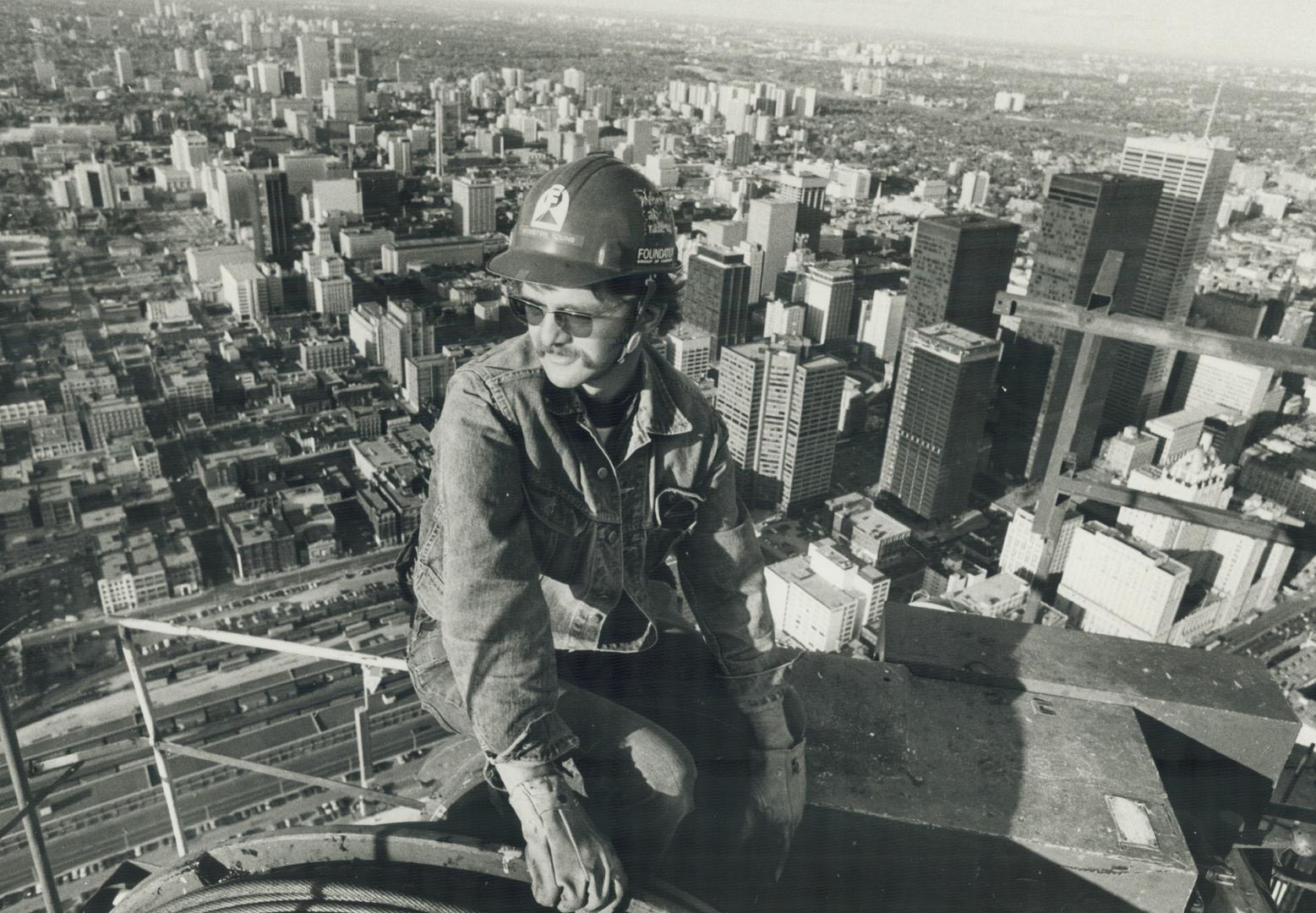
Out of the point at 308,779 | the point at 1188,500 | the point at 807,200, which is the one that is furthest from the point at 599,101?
the point at 308,779

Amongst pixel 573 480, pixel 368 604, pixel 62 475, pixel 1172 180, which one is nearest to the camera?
pixel 573 480

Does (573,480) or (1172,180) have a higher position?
(573,480)

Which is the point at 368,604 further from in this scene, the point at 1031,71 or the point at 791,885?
the point at 1031,71

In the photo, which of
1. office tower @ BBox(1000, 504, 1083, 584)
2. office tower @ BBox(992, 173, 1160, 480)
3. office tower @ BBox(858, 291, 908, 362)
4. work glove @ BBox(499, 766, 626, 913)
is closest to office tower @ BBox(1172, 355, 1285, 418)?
office tower @ BBox(992, 173, 1160, 480)

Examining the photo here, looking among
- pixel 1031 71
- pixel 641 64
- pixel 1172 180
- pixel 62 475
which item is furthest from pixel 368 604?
pixel 1031 71

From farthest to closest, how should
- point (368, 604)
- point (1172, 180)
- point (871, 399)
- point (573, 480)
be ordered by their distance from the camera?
point (1172, 180) → point (871, 399) → point (368, 604) → point (573, 480)

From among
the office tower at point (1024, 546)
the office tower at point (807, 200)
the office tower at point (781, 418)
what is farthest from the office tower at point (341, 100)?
the office tower at point (1024, 546)

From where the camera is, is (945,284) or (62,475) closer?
(62,475)
